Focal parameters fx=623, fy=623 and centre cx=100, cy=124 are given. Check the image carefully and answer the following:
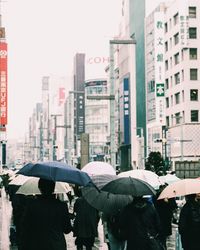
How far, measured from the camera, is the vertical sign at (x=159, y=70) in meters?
71.2

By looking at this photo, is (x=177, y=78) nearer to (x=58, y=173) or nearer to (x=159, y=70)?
(x=159, y=70)

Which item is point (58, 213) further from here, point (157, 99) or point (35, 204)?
point (157, 99)

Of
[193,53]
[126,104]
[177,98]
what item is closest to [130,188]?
[193,53]

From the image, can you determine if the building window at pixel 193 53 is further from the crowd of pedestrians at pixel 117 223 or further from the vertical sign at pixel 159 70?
the crowd of pedestrians at pixel 117 223

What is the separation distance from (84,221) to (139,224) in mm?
4048

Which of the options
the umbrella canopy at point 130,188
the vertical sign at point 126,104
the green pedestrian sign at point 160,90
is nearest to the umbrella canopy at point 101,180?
the umbrella canopy at point 130,188

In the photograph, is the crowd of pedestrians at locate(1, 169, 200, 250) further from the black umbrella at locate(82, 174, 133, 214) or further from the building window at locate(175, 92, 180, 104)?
the building window at locate(175, 92, 180, 104)

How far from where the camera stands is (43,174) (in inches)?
277

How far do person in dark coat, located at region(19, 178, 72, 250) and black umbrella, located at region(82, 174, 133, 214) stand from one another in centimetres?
116

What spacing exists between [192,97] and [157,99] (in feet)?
24.8

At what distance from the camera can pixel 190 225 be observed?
7.48 m

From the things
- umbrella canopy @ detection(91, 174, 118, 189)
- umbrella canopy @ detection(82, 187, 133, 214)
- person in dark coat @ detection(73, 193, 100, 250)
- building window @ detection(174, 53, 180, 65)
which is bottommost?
person in dark coat @ detection(73, 193, 100, 250)

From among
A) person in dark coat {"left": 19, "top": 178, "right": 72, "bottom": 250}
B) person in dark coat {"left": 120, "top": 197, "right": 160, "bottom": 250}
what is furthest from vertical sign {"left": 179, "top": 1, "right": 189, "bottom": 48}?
person in dark coat {"left": 19, "top": 178, "right": 72, "bottom": 250}

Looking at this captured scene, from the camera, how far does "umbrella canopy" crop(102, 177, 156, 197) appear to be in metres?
7.15
